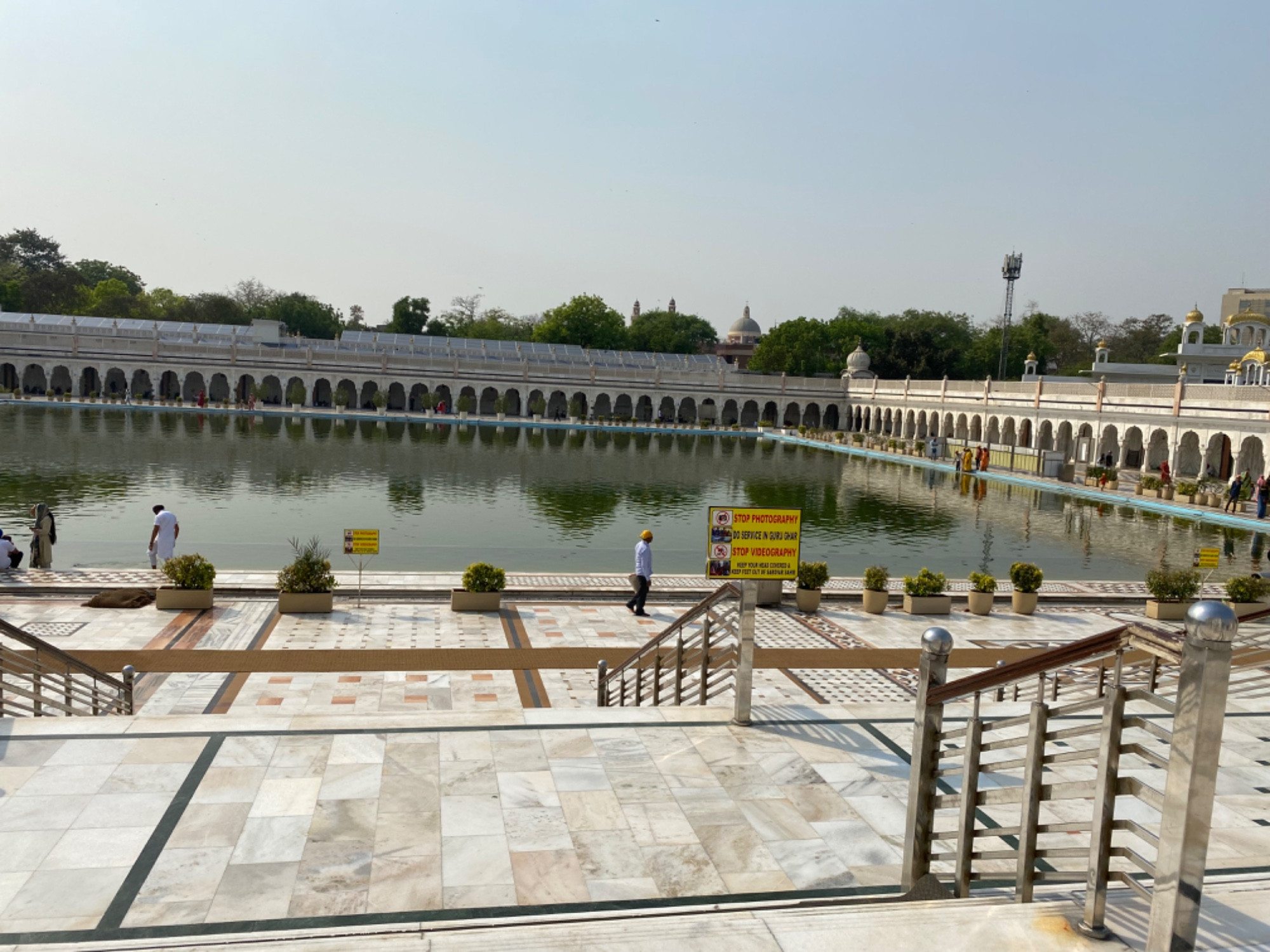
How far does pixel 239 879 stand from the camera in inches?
168

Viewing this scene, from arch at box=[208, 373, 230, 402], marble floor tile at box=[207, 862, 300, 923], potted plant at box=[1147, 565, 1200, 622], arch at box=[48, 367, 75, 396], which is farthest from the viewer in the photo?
arch at box=[208, 373, 230, 402]

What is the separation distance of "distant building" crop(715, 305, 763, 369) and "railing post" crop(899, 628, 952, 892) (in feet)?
380

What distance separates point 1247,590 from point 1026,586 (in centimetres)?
314

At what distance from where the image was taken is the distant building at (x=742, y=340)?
390ft

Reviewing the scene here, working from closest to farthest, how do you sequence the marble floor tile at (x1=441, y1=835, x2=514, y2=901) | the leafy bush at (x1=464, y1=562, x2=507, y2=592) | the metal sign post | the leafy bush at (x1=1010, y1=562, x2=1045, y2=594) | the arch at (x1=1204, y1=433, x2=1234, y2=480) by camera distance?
1. the marble floor tile at (x1=441, y1=835, x2=514, y2=901)
2. the leafy bush at (x1=464, y1=562, x2=507, y2=592)
3. the metal sign post
4. the leafy bush at (x1=1010, y1=562, x2=1045, y2=594)
5. the arch at (x1=1204, y1=433, x2=1234, y2=480)

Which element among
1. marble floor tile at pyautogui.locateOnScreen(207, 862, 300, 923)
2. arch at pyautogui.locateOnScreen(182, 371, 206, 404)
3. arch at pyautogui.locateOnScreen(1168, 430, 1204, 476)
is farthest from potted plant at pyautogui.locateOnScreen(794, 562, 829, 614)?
arch at pyautogui.locateOnScreen(182, 371, 206, 404)

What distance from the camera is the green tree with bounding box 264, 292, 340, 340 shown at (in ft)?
290

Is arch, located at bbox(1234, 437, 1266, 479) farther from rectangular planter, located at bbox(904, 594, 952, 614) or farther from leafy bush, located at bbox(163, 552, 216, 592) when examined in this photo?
leafy bush, located at bbox(163, 552, 216, 592)

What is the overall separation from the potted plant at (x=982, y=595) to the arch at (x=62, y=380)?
222ft

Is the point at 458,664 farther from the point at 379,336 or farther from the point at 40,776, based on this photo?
the point at 379,336

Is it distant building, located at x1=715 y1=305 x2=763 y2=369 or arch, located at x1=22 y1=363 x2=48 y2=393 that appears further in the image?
distant building, located at x1=715 y1=305 x2=763 y2=369

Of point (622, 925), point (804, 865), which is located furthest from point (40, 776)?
point (804, 865)

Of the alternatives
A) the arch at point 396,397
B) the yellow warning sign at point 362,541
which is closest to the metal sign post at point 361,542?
the yellow warning sign at point 362,541

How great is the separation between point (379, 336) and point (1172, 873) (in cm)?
7572
